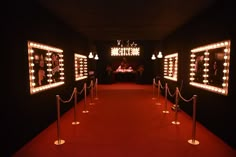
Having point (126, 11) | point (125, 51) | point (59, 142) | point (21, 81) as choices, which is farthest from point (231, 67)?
point (125, 51)

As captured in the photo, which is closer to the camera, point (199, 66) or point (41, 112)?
point (41, 112)

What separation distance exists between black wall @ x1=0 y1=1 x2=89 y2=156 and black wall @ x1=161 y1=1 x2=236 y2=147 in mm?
3893

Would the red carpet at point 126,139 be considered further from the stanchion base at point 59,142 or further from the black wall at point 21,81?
the black wall at point 21,81

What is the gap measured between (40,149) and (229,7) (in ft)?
14.6

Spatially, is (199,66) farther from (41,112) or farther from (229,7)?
(41,112)

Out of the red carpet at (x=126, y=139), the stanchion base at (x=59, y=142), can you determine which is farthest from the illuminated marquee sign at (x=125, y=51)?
the stanchion base at (x=59, y=142)

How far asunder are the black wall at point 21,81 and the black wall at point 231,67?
153 inches

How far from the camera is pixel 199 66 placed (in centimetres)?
484

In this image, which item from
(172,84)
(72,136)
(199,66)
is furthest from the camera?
(172,84)

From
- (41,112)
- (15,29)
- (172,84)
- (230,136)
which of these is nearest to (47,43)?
(15,29)

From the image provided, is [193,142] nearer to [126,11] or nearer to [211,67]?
[211,67]

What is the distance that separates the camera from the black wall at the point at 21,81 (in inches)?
112

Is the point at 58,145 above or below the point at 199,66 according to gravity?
below

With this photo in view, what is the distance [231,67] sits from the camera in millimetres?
3352
